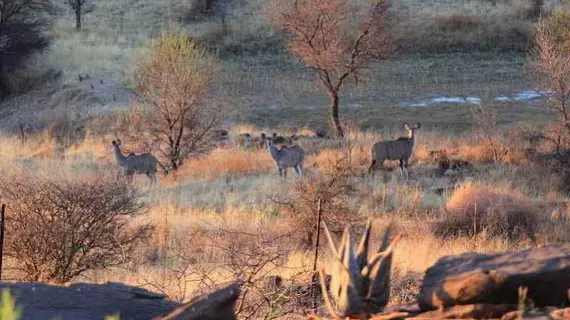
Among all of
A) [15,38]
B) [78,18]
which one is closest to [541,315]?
[15,38]

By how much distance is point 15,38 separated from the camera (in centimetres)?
4425

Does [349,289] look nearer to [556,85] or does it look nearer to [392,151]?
[392,151]

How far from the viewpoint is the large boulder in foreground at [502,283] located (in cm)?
490

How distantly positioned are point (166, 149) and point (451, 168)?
807 cm

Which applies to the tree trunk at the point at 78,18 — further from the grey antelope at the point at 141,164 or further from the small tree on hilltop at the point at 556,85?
the small tree on hilltop at the point at 556,85

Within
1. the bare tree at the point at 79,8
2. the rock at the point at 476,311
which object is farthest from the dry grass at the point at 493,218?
the bare tree at the point at 79,8

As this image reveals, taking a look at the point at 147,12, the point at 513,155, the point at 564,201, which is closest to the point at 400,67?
the point at 147,12

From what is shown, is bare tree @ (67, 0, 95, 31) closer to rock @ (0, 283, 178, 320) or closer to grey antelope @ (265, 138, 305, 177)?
grey antelope @ (265, 138, 305, 177)

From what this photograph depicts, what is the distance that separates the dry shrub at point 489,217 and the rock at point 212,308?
9.26m

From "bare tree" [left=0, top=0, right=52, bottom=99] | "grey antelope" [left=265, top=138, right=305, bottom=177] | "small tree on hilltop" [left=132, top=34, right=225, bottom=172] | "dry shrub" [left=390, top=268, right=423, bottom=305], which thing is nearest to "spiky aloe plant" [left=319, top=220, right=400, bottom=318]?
"dry shrub" [left=390, top=268, right=423, bottom=305]

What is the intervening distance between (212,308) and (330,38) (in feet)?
94.0

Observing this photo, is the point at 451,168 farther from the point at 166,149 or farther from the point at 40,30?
the point at 40,30

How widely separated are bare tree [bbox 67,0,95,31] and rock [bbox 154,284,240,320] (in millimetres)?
51920

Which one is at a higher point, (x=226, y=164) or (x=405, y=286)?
(x=405, y=286)
